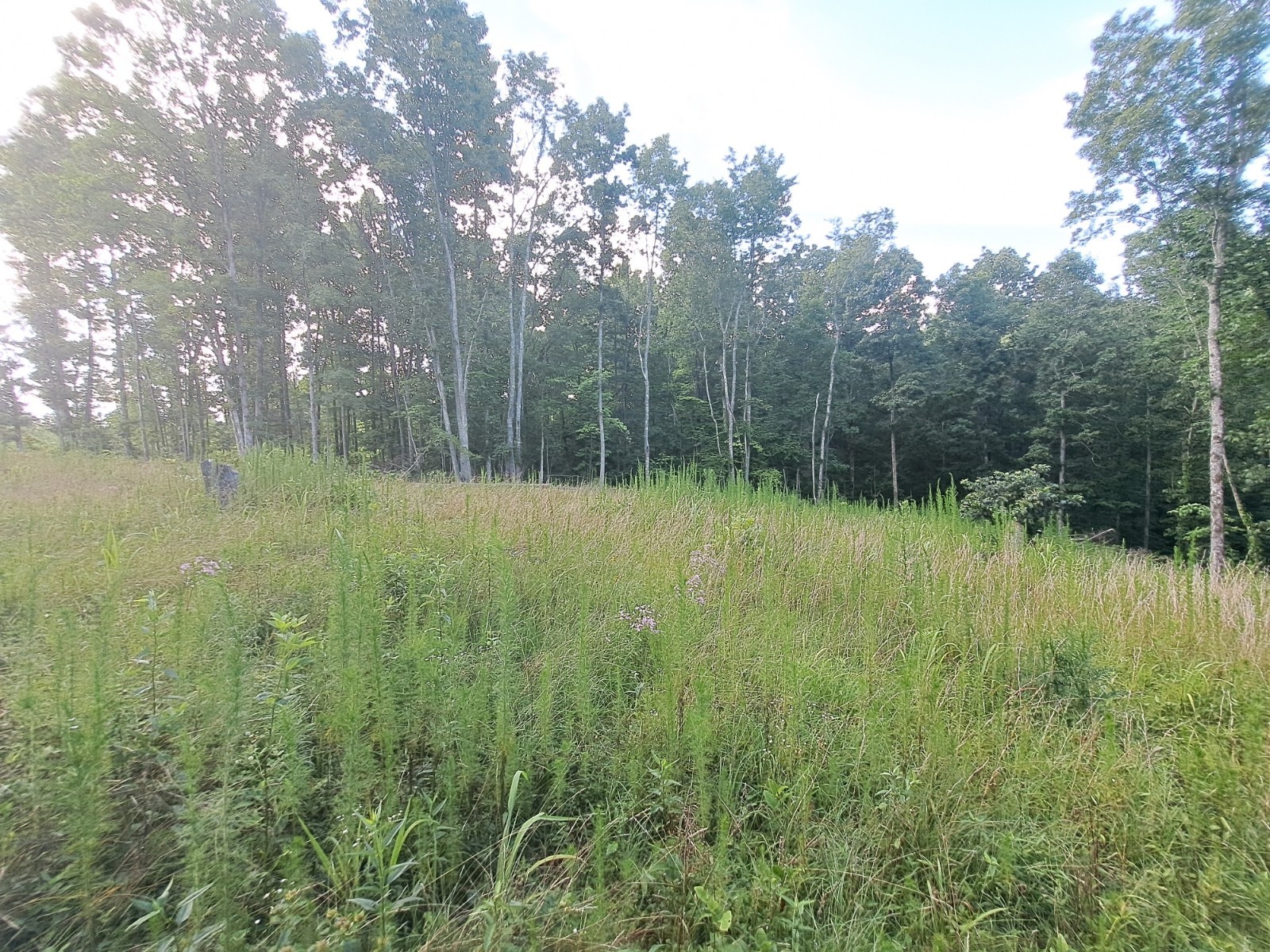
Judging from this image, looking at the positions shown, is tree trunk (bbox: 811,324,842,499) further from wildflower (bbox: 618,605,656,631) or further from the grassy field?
wildflower (bbox: 618,605,656,631)

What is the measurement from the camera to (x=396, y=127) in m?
16.7

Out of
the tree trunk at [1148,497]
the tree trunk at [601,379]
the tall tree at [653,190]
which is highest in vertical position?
the tall tree at [653,190]

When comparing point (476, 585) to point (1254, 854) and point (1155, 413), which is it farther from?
point (1155, 413)

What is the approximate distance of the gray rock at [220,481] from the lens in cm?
486

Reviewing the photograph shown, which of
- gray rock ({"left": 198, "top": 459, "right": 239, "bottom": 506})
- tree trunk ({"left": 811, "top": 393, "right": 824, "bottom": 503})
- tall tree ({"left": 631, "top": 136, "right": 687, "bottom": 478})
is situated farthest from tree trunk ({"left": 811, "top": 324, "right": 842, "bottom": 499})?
gray rock ({"left": 198, "top": 459, "right": 239, "bottom": 506})

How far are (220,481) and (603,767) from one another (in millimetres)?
5479

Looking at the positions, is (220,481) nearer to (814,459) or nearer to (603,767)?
(603,767)

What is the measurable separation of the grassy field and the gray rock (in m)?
1.60

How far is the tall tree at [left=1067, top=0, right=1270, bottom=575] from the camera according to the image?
8.87 metres

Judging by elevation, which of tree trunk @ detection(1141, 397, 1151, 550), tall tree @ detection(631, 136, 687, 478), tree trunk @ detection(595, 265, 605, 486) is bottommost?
tree trunk @ detection(1141, 397, 1151, 550)

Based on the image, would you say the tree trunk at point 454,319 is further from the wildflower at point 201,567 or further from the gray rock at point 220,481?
the wildflower at point 201,567

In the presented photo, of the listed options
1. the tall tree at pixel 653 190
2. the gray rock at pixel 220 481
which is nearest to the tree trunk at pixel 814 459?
the tall tree at pixel 653 190

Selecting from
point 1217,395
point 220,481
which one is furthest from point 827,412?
point 220,481

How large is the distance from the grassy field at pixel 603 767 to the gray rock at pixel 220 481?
5.26 feet
